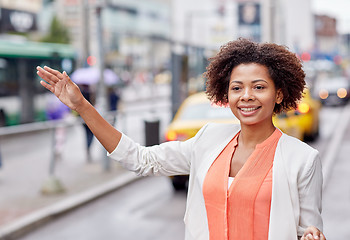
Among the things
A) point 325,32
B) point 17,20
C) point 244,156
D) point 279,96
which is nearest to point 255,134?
point 244,156

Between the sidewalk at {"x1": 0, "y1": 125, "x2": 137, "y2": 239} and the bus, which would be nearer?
the sidewalk at {"x1": 0, "y1": 125, "x2": 137, "y2": 239}

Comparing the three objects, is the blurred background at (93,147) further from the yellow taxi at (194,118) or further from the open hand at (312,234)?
the open hand at (312,234)

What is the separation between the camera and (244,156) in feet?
8.05

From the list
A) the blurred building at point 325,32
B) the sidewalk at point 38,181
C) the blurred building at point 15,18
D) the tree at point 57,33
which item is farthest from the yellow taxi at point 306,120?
the blurred building at point 325,32

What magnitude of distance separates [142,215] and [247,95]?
549 centimetres

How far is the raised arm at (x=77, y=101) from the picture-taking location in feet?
8.13

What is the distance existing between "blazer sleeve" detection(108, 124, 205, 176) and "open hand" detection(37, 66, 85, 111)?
0.28m

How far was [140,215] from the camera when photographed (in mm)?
7691

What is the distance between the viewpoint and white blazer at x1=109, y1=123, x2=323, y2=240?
2252 mm

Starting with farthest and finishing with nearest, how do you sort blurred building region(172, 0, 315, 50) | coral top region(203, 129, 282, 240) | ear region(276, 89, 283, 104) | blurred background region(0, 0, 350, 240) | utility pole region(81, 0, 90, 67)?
1. blurred building region(172, 0, 315, 50)
2. utility pole region(81, 0, 90, 67)
3. blurred background region(0, 0, 350, 240)
4. ear region(276, 89, 283, 104)
5. coral top region(203, 129, 282, 240)

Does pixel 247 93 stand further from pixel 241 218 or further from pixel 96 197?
pixel 96 197

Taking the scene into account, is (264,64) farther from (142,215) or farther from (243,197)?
(142,215)

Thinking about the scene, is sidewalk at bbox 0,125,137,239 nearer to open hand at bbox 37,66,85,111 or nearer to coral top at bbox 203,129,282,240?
open hand at bbox 37,66,85,111

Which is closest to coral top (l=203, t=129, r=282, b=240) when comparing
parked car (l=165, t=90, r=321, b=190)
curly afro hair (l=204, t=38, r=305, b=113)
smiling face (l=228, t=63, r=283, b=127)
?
smiling face (l=228, t=63, r=283, b=127)
